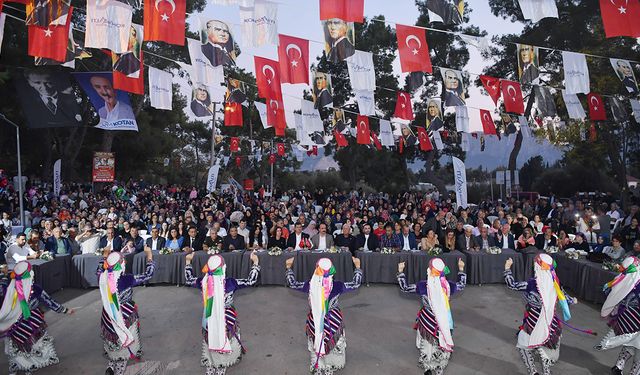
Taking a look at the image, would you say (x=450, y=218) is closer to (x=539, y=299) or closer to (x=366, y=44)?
(x=539, y=299)

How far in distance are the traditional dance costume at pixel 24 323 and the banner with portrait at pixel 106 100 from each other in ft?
45.0

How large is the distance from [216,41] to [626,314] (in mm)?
10354

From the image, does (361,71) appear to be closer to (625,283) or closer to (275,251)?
(275,251)

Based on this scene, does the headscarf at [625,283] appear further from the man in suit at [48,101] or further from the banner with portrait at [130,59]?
the man in suit at [48,101]

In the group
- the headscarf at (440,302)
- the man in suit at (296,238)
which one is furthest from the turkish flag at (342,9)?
the headscarf at (440,302)

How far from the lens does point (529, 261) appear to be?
10.5 m

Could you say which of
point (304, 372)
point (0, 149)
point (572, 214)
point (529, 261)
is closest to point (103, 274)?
point (304, 372)

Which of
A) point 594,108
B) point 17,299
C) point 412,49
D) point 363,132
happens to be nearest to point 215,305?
point 17,299

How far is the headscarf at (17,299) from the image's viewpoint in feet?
18.6

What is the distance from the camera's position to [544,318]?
5445mm

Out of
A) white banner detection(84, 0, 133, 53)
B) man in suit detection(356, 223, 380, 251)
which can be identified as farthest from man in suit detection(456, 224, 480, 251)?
white banner detection(84, 0, 133, 53)

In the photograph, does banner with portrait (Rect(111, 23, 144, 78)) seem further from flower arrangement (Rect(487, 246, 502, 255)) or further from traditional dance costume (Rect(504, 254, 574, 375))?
traditional dance costume (Rect(504, 254, 574, 375))

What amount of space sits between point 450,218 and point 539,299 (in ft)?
28.6

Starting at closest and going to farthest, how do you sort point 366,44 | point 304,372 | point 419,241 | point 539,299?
point 539,299, point 304,372, point 419,241, point 366,44
